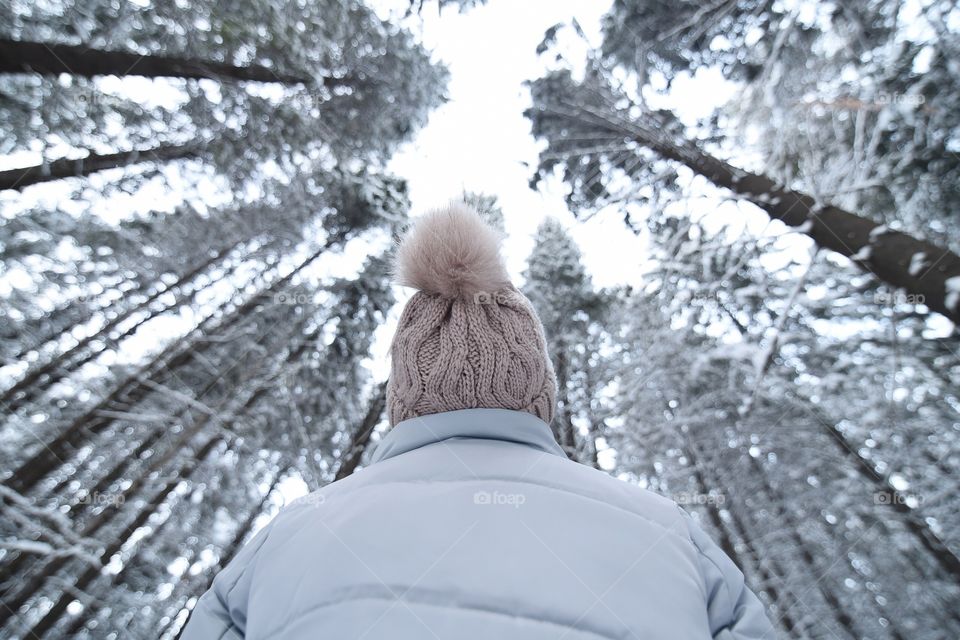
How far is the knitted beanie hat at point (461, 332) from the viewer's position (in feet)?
5.14

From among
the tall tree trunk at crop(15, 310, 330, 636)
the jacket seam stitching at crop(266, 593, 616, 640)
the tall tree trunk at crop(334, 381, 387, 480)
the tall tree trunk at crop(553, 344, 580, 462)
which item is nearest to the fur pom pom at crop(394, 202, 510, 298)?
the jacket seam stitching at crop(266, 593, 616, 640)

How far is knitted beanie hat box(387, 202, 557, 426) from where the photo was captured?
1565 millimetres

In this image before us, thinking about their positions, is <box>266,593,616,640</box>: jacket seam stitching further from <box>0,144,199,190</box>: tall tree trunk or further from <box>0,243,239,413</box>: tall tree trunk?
<box>0,243,239,413</box>: tall tree trunk

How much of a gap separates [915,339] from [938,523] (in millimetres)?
2973

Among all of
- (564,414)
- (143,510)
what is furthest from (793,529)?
(143,510)

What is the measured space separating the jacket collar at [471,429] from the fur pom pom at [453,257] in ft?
1.53

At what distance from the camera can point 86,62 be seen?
175 inches

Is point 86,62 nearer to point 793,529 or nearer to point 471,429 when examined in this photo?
point 471,429

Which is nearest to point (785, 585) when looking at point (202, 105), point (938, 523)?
point (938, 523)

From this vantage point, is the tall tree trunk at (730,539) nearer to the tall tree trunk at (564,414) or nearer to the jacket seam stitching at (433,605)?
the tall tree trunk at (564,414)

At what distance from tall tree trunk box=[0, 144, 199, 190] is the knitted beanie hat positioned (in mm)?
5509

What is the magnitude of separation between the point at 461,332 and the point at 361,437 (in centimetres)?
823

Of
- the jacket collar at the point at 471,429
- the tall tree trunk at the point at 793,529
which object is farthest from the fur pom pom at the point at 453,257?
the tall tree trunk at the point at 793,529

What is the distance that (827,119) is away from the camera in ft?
17.3
